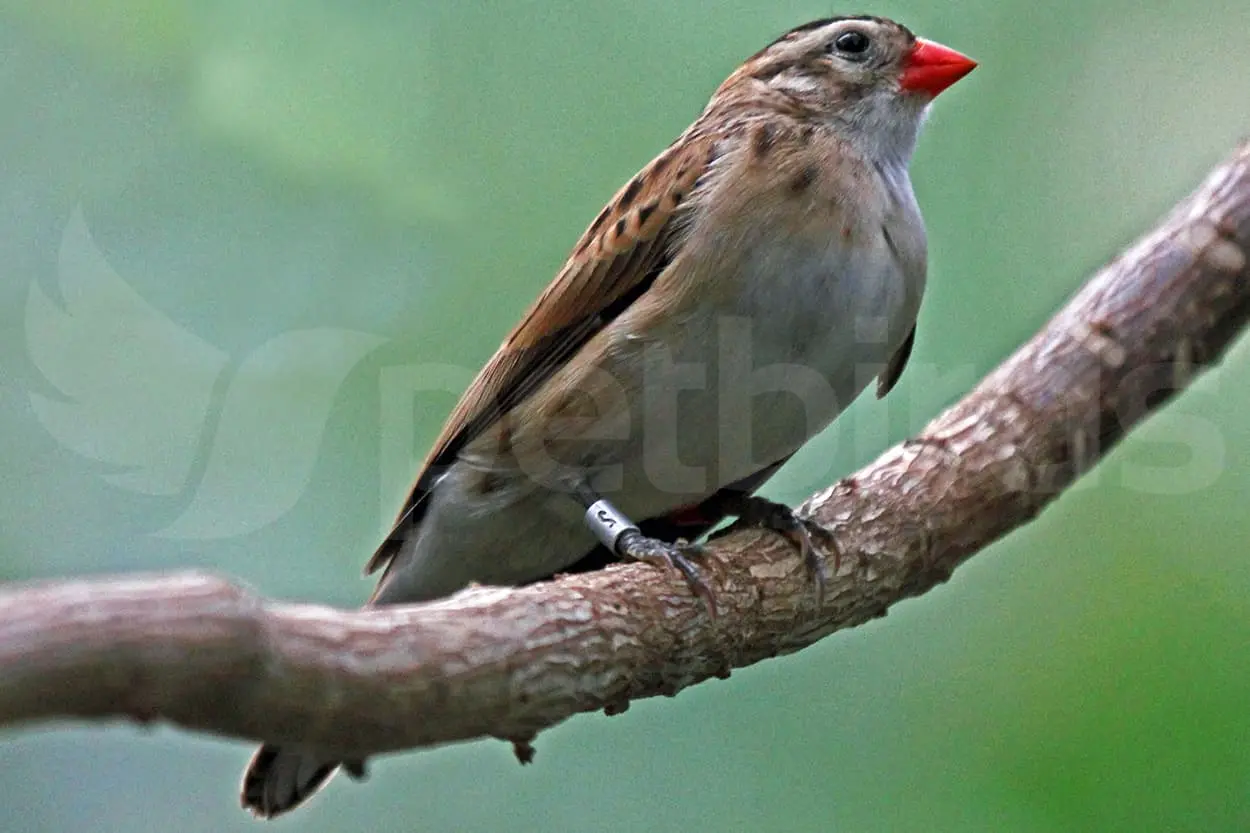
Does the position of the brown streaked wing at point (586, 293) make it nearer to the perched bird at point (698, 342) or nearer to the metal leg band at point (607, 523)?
the perched bird at point (698, 342)

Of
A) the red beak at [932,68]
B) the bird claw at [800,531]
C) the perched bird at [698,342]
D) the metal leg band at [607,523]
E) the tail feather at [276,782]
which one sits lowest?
the tail feather at [276,782]

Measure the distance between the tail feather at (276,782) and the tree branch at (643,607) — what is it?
874 millimetres

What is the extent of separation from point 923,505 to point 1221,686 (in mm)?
737

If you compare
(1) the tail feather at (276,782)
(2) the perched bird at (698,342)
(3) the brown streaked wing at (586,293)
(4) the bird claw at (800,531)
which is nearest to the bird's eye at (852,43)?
(2) the perched bird at (698,342)

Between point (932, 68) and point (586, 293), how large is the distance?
98 centimetres

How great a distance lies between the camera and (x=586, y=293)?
10.6 feet

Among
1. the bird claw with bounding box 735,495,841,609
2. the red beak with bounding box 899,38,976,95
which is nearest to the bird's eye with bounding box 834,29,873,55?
the red beak with bounding box 899,38,976,95

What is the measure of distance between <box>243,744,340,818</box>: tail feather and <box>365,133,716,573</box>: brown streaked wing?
0.49 m

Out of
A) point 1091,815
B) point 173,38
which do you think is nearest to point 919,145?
point 1091,815

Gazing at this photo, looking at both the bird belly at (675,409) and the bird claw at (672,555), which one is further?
the bird belly at (675,409)

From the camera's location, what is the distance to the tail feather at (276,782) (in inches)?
122

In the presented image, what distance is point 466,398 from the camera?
136 inches

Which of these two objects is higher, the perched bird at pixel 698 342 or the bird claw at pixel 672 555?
the perched bird at pixel 698 342

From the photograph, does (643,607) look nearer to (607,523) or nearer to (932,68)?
(607,523)
